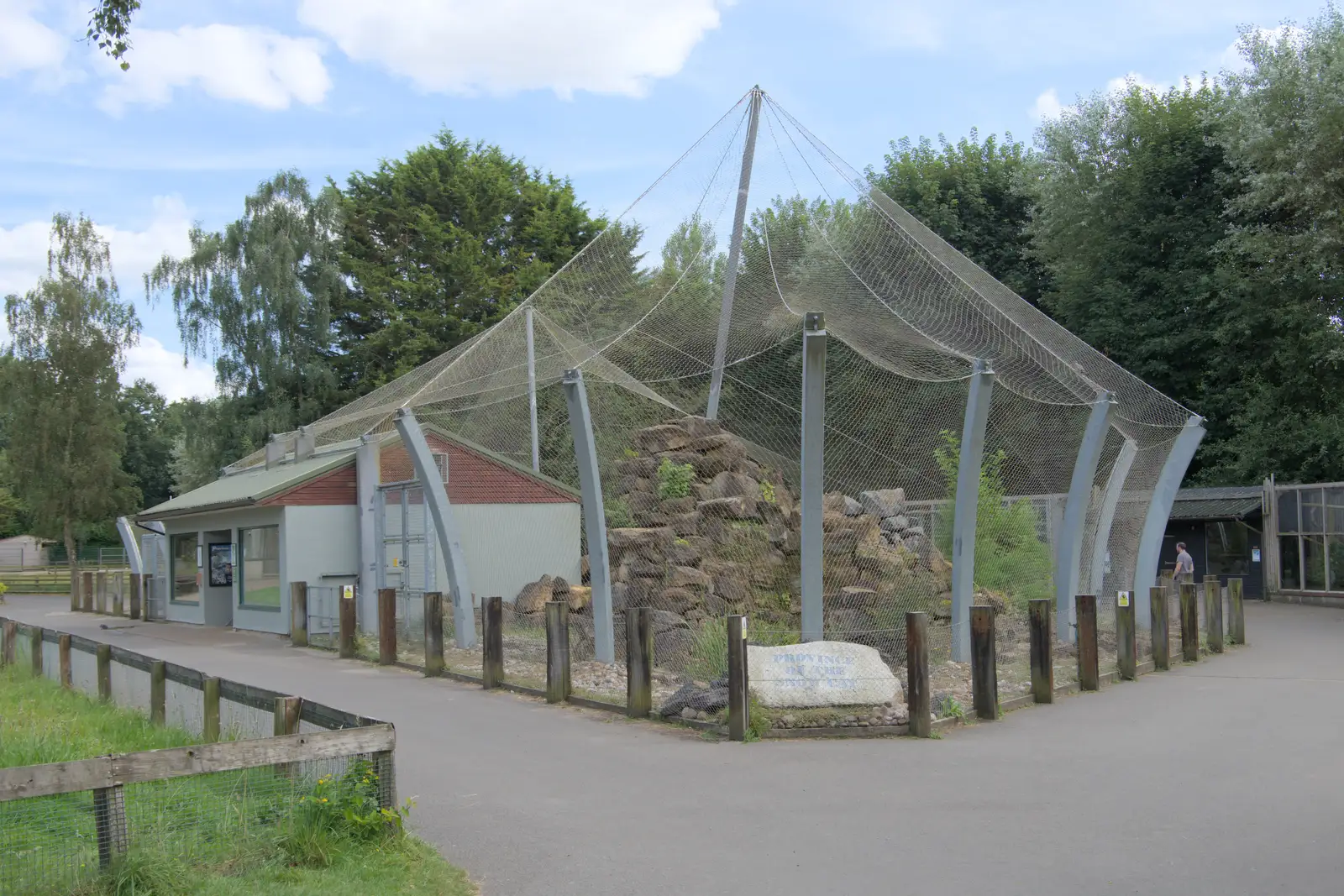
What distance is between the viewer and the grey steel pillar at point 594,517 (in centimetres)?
1235

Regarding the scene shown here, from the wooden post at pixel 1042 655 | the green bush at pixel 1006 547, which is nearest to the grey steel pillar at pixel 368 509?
the green bush at pixel 1006 547

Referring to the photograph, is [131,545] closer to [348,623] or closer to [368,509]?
[368,509]

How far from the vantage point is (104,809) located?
485cm

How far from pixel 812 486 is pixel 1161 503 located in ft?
23.3

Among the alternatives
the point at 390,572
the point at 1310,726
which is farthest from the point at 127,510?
the point at 1310,726

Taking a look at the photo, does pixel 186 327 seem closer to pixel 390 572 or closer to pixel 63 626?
pixel 63 626

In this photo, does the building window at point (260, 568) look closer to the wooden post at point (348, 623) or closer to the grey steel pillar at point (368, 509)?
the grey steel pillar at point (368, 509)

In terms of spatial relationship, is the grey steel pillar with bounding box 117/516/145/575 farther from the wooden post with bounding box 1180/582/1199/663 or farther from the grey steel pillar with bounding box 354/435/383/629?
the wooden post with bounding box 1180/582/1199/663

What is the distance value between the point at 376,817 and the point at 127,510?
1943 inches

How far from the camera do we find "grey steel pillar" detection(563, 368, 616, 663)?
12.4 m

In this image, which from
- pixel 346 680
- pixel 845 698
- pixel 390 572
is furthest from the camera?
pixel 390 572

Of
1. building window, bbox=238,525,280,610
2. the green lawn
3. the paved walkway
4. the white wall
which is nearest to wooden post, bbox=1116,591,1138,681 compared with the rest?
the paved walkway

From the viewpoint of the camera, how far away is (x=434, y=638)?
42.4 feet

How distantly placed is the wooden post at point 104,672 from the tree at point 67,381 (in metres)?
39.0
